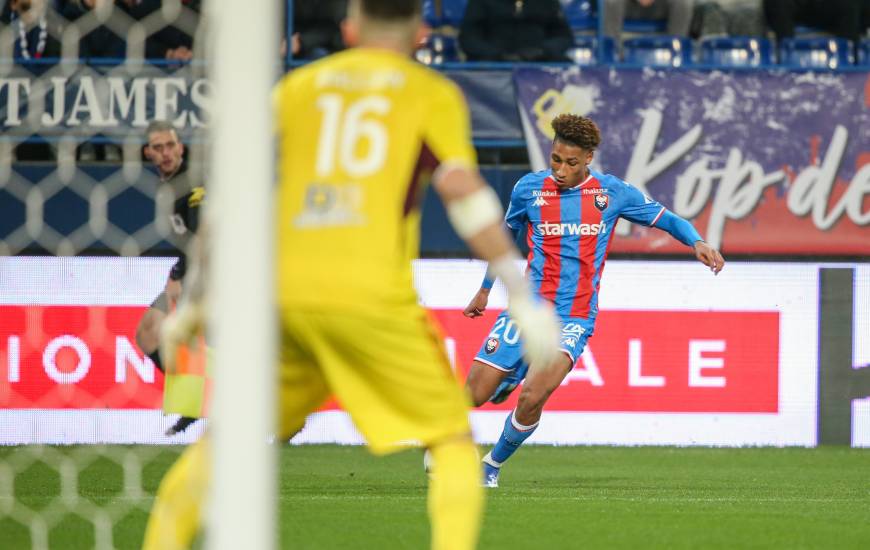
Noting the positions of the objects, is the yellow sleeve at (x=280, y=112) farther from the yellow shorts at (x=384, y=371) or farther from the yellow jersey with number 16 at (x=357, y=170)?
the yellow shorts at (x=384, y=371)

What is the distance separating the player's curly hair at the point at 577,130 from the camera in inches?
299

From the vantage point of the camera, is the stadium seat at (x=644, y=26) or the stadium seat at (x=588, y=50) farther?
the stadium seat at (x=644, y=26)

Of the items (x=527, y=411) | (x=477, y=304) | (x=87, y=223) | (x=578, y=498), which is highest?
(x=477, y=304)

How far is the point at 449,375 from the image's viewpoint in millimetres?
3875

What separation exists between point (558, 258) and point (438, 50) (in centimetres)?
553

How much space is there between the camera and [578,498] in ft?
24.0

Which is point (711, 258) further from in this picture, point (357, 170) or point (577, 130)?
point (357, 170)

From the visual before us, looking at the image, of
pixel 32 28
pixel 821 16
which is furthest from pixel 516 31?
pixel 32 28

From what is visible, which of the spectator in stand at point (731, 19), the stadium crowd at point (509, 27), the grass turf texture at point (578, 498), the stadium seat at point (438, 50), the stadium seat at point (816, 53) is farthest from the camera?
the spectator in stand at point (731, 19)

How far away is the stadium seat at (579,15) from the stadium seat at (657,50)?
518 millimetres

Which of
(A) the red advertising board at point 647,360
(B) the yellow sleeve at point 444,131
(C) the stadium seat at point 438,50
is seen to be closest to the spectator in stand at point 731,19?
(C) the stadium seat at point 438,50

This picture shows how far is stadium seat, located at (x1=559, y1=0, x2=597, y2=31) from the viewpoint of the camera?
13.9 m

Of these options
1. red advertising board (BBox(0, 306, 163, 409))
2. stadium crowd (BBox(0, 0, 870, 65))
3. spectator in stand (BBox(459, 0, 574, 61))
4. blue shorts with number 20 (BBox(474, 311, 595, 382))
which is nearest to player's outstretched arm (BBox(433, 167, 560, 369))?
blue shorts with number 20 (BBox(474, 311, 595, 382))

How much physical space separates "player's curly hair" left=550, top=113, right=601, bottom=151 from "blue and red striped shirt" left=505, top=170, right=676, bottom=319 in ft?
1.35
